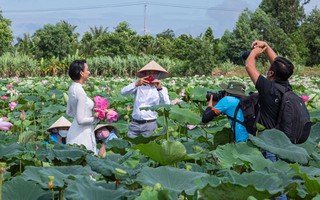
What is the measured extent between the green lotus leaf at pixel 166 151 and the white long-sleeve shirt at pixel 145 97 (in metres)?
2.60

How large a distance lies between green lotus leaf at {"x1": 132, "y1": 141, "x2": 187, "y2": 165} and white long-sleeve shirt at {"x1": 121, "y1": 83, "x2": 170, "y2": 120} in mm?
2595

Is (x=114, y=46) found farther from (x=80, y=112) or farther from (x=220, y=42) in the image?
(x=80, y=112)

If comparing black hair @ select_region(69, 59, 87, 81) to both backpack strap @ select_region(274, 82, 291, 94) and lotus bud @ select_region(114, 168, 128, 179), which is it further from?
lotus bud @ select_region(114, 168, 128, 179)

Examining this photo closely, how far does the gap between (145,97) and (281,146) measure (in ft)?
7.91

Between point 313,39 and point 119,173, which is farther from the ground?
point 119,173

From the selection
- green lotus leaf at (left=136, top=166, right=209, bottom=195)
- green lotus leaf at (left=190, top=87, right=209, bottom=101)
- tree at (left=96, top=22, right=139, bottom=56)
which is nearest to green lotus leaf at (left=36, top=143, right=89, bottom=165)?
green lotus leaf at (left=136, top=166, right=209, bottom=195)

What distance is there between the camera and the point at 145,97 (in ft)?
15.2

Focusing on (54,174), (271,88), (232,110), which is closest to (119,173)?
(54,174)

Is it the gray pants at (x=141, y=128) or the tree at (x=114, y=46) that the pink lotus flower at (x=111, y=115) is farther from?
the tree at (x=114, y=46)

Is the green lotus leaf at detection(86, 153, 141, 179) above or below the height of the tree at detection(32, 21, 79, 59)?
above

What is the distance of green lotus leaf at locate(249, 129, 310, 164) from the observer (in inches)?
86.3

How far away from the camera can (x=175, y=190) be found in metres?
1.57

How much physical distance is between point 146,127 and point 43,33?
93.8 ft

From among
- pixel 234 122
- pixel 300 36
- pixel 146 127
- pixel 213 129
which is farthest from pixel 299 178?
pixel 300 36
